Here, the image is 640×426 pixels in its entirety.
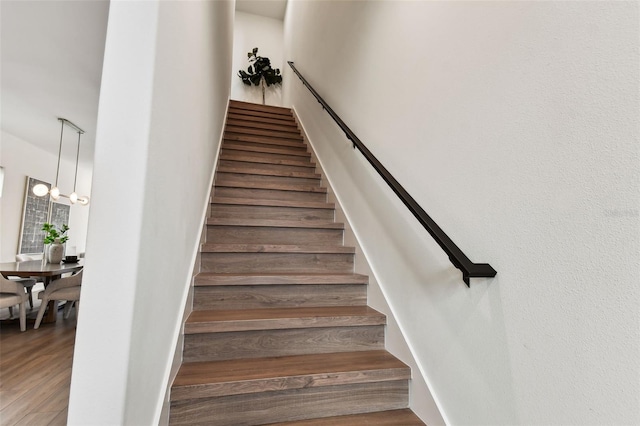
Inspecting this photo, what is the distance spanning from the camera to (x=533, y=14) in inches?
36.9

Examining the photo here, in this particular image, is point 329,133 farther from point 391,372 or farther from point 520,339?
point 520,339

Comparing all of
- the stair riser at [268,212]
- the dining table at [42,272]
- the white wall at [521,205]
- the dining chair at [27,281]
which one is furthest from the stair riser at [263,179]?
the dining chair at [27,281]

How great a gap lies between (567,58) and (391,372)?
1.32 meters

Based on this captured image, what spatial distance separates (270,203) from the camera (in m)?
2.49

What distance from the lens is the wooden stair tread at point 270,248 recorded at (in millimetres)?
1947

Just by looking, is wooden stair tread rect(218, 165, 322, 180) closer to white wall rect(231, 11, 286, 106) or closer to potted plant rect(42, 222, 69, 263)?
potted plant rect(42, 222, 69, 263)

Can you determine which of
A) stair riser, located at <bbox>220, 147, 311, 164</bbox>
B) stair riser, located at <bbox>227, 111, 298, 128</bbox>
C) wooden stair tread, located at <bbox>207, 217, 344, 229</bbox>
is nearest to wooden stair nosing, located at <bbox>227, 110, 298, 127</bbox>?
stair riser, located at <bbox>227, 111, 298, 128</bbox>

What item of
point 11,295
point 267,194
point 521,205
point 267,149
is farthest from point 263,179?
point 11,295

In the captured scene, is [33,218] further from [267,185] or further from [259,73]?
[267,185]

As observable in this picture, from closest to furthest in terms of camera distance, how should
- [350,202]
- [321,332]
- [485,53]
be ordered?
[485,53], [321,332], [350,202]

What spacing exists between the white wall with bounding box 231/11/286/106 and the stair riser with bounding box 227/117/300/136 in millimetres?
2494

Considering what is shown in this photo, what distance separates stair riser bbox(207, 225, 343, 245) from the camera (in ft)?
7.16

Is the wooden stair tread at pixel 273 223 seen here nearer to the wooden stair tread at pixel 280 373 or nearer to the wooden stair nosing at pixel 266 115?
the wooden stair tread at pixel 280 373

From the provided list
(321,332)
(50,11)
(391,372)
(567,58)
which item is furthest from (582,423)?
(50,11)
